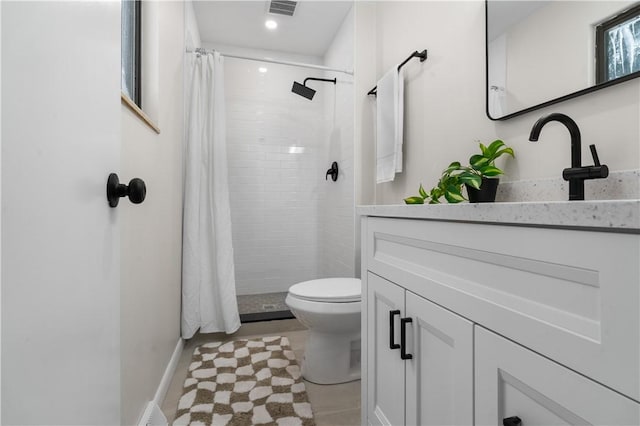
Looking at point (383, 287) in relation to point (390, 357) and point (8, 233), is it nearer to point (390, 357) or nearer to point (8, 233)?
point (390, 357)

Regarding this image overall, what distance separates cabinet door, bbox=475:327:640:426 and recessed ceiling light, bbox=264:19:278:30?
267 cm

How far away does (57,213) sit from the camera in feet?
1.11

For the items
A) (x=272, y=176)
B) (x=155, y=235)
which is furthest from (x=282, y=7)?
(x=155, y=235)

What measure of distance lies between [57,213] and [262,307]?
236cm

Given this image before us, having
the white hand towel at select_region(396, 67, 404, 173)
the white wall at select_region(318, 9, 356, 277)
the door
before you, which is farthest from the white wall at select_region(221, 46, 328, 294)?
the door

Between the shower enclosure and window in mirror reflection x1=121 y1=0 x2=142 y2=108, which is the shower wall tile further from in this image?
window in mirror reflection x1=121 y1=0 x2=142 y2=108

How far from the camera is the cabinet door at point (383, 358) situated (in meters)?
0.86

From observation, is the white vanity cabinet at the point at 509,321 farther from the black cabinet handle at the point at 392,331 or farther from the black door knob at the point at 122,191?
the black door knob at the point at 122,191

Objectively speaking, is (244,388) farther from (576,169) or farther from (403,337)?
(576,169)

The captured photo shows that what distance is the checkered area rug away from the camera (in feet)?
4.29

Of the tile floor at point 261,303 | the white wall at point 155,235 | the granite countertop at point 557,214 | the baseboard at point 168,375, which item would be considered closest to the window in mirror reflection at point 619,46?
the granite countertop at point 557,214

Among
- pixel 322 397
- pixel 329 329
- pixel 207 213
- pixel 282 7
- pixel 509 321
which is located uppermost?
pixel 282 7

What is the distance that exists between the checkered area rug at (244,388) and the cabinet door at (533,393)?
95 cm

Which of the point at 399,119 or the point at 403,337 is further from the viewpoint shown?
the point at 399,119
